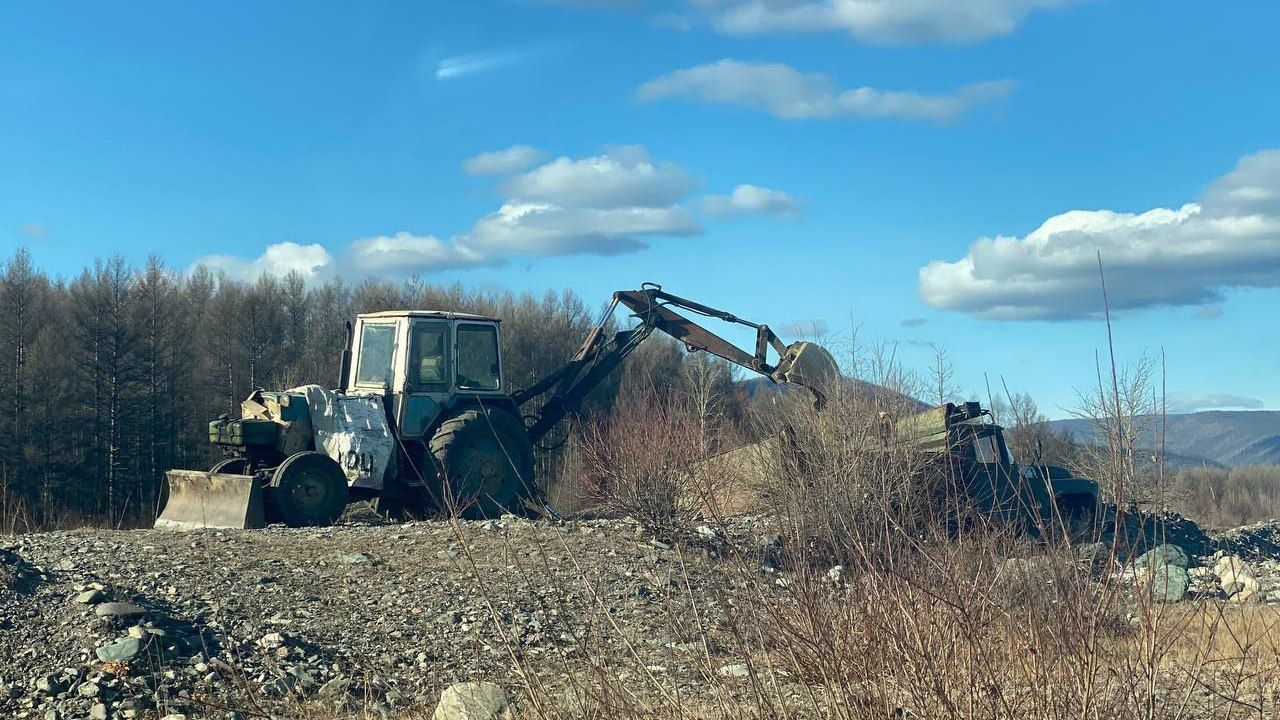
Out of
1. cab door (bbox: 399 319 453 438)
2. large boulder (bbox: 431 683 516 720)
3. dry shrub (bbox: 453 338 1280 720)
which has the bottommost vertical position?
large boulder (bbox: 431 683 516 720)

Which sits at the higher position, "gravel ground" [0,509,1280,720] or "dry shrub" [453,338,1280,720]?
"dry shrub" [453,338,1280,720]

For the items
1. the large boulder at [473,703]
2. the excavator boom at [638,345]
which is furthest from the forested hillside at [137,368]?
the large boulder at [473,703]

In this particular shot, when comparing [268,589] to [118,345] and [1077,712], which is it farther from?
[118,345]

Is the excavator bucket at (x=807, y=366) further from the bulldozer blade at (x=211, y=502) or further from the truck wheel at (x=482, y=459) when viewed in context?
the bulldozer blade at (x=211, y=502)

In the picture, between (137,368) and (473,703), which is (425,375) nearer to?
(473,703)

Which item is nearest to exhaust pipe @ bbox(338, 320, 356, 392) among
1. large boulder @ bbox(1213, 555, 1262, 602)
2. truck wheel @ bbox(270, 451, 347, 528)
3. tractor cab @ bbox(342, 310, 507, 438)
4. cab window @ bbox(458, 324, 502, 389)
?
tractor cab @ bbox(342, 310, 507, 438)

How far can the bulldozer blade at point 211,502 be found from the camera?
11633mm

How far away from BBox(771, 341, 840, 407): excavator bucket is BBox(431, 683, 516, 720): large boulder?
10.1 meters

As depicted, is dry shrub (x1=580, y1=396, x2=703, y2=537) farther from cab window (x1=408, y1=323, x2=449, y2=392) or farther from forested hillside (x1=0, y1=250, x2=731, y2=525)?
forested hillside (x1=0, y1=250, x2=731, y2=525)

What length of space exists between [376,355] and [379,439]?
128 centimetres

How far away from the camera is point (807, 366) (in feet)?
51.3

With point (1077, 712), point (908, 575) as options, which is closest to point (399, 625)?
point (908, 575)

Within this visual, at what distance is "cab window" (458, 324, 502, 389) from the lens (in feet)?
43.9

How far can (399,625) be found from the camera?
8203 mm
